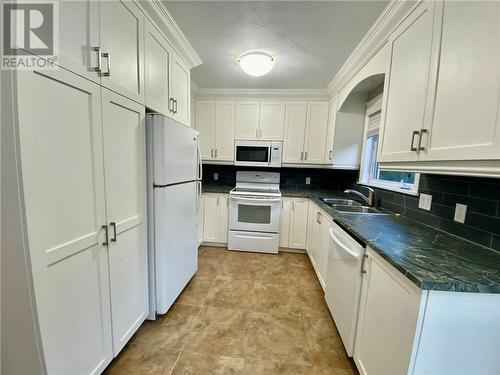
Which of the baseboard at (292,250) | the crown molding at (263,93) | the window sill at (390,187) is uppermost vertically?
the crown molding at (263,93)

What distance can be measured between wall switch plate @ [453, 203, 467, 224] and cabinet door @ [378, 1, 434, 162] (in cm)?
45

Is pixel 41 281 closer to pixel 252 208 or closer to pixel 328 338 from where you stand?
pixel 328 338

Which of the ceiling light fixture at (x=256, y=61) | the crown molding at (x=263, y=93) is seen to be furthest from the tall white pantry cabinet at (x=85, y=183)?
the crown molding at (x=263, y=93)

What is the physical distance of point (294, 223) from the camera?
3.05 meters

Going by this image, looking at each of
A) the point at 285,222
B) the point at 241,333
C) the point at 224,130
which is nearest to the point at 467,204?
the point at 241,333

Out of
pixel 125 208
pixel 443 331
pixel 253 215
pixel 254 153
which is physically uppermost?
pixel 254 153

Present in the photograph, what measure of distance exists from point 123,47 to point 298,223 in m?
2.72

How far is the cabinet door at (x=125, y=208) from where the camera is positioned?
3.85ft

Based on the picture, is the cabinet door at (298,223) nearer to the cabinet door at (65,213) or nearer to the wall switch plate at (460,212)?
the wall switch plate at (460,212)

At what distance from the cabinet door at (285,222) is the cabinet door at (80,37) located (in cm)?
251

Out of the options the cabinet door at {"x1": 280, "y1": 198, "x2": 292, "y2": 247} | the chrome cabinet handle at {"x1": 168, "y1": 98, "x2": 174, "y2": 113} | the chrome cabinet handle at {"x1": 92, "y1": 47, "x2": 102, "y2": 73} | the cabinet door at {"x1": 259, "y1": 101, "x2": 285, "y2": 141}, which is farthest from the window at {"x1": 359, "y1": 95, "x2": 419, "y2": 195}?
the chrome cabinet handle at {"x1": 92, "y1": 47, "x2": 102, "y2": 73}

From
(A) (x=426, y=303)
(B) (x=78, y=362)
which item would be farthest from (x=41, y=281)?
(A) (x=426, y=303)

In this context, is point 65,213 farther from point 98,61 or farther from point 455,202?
point 455,202

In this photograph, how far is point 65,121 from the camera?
896 millimetres
